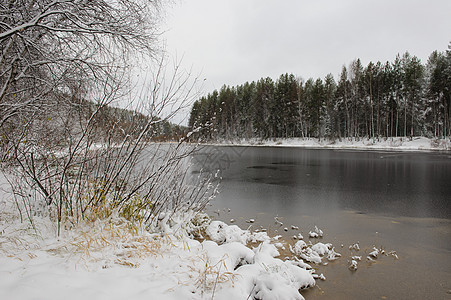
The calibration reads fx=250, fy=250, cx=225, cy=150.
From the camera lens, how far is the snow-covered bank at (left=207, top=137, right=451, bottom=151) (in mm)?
30156

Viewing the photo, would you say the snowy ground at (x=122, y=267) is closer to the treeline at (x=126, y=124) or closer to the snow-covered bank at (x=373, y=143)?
the treeline at (x=126, y=124)

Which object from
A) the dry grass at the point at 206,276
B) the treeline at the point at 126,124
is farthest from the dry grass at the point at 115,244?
the treeline at the point at 126,124

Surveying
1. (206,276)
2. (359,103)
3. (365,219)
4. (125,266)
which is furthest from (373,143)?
(125,266)

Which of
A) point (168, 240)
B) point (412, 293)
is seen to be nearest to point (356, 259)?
point (412, 293)

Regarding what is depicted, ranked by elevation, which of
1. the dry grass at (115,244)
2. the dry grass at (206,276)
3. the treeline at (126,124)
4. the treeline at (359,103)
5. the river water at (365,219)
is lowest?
the river water at (365,219)

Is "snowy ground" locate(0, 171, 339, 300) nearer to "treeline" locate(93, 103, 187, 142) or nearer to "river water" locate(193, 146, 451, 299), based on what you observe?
"river water" locate(193, 146, 451, 299)

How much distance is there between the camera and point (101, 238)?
2.79m

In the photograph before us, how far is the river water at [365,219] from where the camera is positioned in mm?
3275

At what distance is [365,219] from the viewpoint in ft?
19.2

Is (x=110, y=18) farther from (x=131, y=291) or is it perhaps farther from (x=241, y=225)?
(x=241, y=225)

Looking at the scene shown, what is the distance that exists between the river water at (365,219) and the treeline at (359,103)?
71.8ft

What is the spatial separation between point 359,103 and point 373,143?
26.8ft

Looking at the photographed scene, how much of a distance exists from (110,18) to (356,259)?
570cm

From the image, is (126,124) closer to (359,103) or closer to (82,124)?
(82,124)
